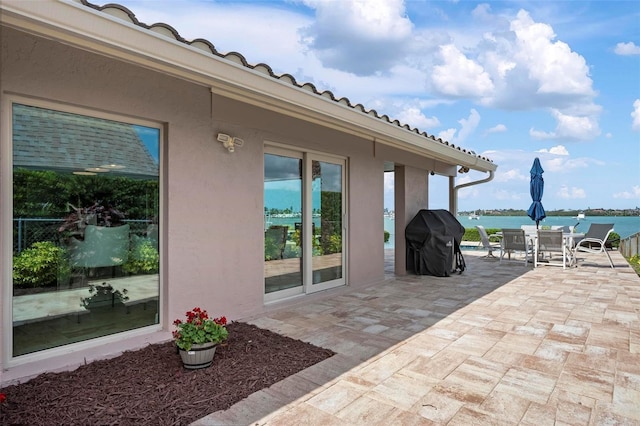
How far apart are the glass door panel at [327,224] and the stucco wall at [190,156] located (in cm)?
70

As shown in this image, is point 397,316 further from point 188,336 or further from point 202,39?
point 202,39

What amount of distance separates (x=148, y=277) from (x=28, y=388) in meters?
1.39

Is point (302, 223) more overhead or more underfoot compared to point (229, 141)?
more underfoot

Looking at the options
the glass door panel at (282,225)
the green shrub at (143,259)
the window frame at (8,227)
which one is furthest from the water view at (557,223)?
the window frame at (8,227)

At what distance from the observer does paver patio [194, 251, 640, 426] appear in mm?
2500

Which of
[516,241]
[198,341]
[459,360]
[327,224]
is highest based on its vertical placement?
[327,224]

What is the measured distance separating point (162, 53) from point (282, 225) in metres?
3.20

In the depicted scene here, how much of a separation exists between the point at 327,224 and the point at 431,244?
2809 millimetres

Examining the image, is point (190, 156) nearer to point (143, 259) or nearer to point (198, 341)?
Answer: point (143, 259)

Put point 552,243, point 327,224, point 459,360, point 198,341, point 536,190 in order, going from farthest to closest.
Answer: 1. point 536,190
2. point 552,243
3. point 327,224
4. point 459,360
5. point 198,341

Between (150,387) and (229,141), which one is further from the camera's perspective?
(229,141)

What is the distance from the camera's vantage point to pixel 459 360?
3402 millimetres

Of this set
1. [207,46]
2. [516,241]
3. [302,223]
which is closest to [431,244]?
[516,241]

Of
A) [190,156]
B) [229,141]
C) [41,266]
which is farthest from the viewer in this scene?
[229,141]
